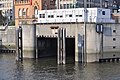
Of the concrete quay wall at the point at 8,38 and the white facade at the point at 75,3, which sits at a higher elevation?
the white facade at the point at 75,3

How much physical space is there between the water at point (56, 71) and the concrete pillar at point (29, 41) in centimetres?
806

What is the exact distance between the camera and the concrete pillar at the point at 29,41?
315 feet

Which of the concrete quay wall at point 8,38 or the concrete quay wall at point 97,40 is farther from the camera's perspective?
the concrete quay wall at point 8,38

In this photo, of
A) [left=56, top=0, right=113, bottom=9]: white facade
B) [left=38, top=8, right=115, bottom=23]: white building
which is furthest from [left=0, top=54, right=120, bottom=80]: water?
[left=56, top=0, right=113, bottom=9]: white facade

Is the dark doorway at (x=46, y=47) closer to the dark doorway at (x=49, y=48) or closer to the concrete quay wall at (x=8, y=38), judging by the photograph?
the dark doorway at (x=49, y=48)

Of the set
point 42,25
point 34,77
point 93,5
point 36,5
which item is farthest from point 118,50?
point 93,5

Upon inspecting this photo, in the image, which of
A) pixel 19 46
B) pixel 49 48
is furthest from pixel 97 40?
pixel 19 46

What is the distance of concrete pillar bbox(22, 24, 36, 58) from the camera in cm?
9606

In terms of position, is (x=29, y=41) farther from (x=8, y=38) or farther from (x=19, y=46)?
(x=8, y=38)

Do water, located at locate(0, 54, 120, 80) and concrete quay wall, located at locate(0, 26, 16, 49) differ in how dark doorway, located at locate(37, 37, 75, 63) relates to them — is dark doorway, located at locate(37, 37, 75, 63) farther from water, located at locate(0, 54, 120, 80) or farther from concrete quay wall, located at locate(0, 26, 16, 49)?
concrete quay wall, located at locate(0, 26, 16, 49)

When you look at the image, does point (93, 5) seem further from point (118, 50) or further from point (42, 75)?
point (42, 75)

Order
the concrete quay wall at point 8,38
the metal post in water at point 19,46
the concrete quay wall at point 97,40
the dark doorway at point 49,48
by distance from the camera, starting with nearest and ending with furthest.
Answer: the concrete quay wall at point 97,40
the metal post in water at point 19,46
the dark doorway at point 49,48
the concrete quay wall at point 8,38

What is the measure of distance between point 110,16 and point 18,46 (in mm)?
22716

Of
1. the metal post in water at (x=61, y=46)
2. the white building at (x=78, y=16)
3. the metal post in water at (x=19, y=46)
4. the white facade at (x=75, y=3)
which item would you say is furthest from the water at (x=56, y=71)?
the white facade at (x=75, y=3)
